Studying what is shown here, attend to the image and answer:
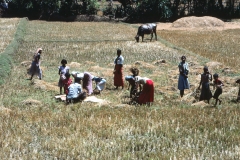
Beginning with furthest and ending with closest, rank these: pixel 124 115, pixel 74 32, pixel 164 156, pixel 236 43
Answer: pixel 74 32 < pixel 236 43 < pixel 124 115 < pixel 164 156

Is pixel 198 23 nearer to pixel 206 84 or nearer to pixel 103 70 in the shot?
pixel 103 70

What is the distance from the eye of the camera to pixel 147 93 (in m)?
10.4

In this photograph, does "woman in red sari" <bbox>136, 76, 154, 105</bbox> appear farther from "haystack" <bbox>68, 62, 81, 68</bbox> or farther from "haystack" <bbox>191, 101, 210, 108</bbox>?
"haystack" <bbox>68, 62, 81, 68</bbox>

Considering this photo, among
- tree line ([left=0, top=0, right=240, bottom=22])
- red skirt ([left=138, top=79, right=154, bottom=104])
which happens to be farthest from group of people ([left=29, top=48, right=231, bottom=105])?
tree line ([left=0, top=0, right=240, bottom=22])

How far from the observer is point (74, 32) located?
1262 inches

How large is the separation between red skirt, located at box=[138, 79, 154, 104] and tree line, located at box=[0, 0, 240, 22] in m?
35.5

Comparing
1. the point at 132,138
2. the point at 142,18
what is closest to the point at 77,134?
→ the point at 132,138

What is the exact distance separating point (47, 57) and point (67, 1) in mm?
28811

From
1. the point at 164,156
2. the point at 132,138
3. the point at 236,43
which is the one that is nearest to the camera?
the point at 164,156

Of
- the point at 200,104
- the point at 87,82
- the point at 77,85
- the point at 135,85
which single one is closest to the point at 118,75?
the point at 87,82

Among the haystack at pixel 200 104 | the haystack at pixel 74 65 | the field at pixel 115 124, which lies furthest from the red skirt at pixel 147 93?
the haystack at pixel 74 65

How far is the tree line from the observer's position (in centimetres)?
4534

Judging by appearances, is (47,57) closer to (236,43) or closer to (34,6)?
(236,43)

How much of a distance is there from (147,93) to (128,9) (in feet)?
122
